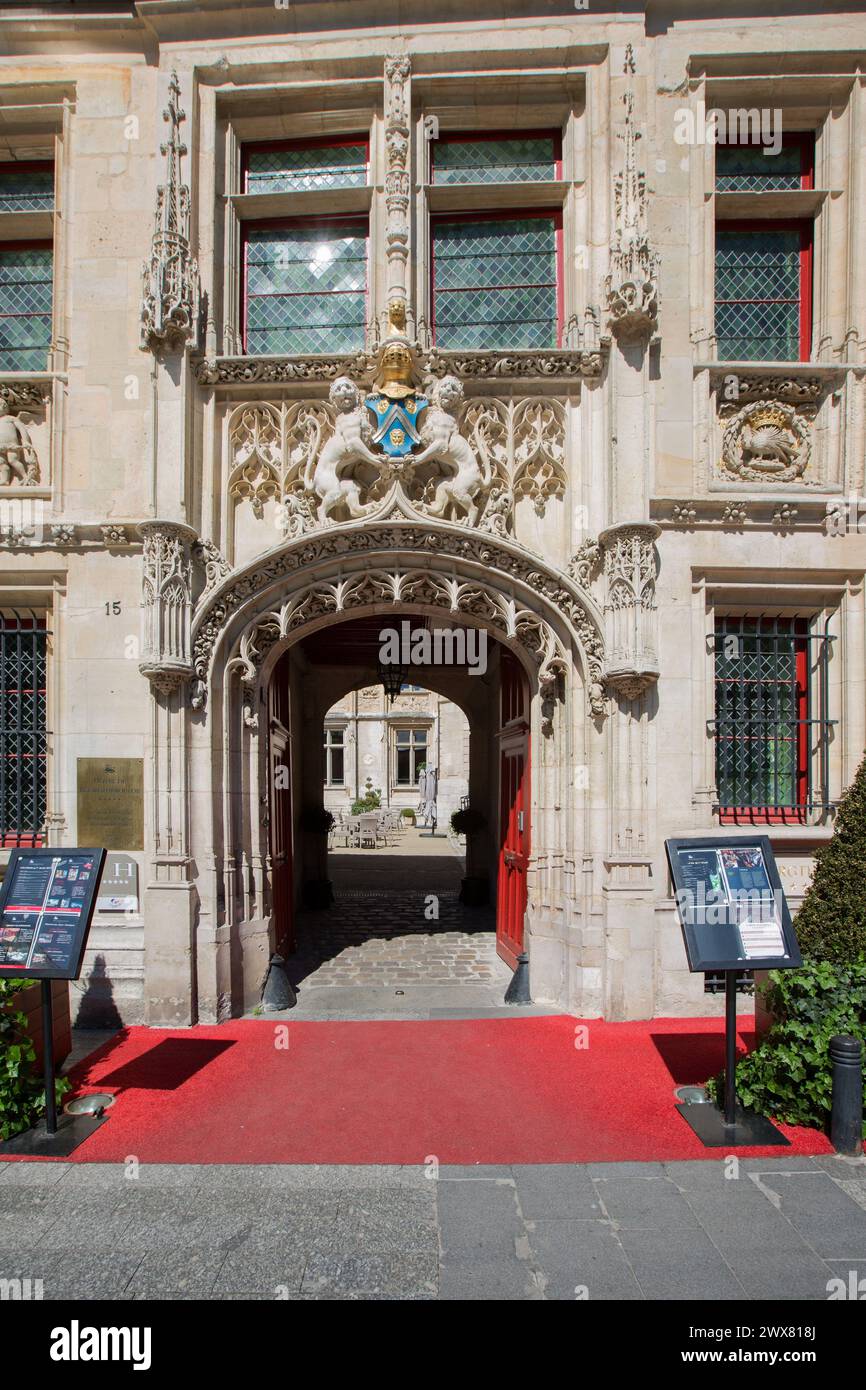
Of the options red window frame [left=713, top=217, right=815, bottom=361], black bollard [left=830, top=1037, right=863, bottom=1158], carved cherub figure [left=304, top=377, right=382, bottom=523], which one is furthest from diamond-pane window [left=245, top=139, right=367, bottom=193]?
black bollard [left=830, top=1037, right=863, bottom=1158]

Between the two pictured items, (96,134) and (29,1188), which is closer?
(29,1188)

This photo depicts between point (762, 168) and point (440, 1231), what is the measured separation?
10012 millimetres

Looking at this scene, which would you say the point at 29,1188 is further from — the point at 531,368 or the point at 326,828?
the point at 326,828

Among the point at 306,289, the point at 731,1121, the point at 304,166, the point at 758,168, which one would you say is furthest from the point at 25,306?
the point at 731,1121

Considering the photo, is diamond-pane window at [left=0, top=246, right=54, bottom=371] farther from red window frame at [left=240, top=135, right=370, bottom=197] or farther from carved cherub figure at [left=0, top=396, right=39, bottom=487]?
red window frame at [left=240, top=135, right=370, bottom=197]

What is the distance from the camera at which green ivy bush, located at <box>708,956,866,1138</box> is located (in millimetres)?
4555

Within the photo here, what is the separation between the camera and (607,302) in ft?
22.0

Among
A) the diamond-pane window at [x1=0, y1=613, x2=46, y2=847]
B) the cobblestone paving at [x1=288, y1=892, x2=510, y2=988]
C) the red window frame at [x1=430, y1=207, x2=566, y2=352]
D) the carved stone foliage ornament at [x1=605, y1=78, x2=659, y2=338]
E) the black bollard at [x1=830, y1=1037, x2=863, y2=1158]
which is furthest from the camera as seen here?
the cobblestone paving at [x1=288, y1=892, x2=510, y2=988]

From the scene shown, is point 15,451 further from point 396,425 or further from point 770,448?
point 770,448

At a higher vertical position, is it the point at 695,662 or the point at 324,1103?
the point at 695,662

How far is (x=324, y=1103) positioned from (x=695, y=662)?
505 cm

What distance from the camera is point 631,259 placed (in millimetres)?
6520

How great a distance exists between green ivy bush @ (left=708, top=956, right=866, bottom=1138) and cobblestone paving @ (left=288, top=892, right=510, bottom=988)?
3.53 meters
